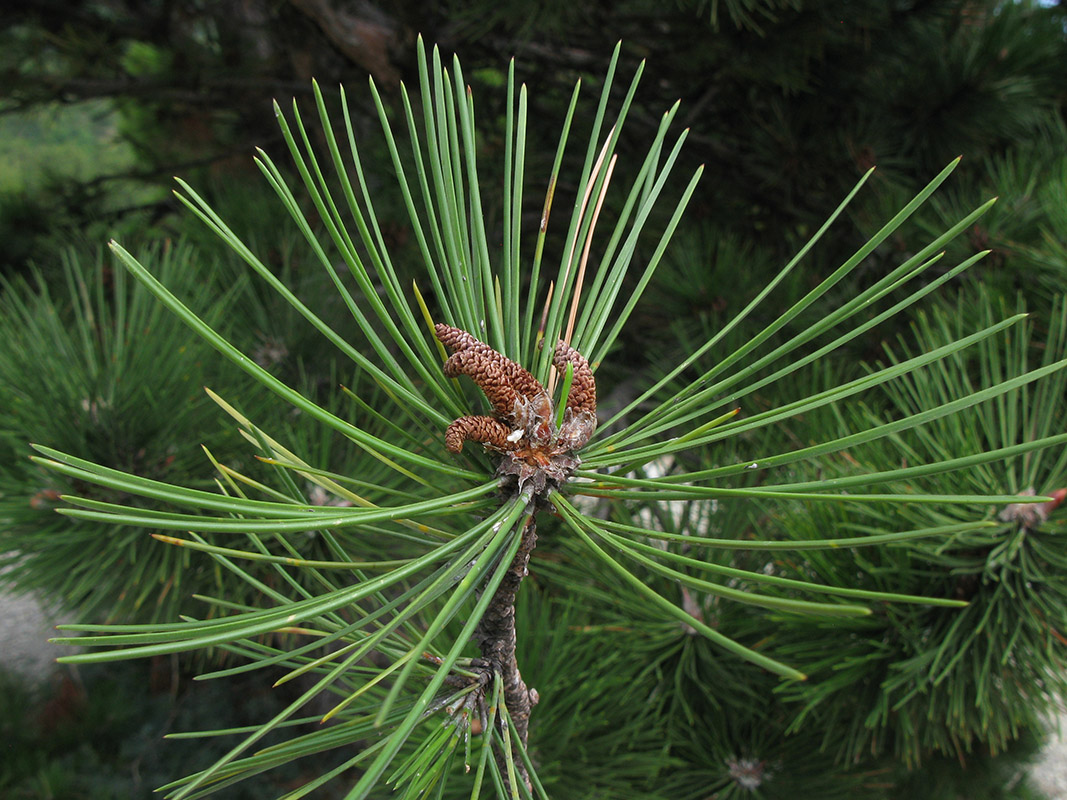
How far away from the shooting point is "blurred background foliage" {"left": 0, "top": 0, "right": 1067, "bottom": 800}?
1.28ft

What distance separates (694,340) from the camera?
2.21 ft

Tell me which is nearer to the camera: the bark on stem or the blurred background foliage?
the bark on stem

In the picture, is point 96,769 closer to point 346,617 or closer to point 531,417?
point 346,617

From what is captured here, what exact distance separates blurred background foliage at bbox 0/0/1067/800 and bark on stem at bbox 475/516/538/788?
13cm

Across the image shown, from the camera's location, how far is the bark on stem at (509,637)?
0.24 metres

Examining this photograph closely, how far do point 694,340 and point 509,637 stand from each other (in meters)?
0.47

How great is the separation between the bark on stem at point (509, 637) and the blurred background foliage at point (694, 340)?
0.13 metres

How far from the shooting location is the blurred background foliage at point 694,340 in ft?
1.28

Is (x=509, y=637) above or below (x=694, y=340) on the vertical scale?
below

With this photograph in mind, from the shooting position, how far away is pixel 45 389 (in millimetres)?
405

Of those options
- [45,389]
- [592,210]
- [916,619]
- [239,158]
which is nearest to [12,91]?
[239,158]

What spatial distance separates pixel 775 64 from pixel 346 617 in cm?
61

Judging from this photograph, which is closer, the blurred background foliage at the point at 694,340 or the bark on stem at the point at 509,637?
the bark on stem at the point at 509,637

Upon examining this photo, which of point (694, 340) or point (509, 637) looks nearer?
point (509, 637)
